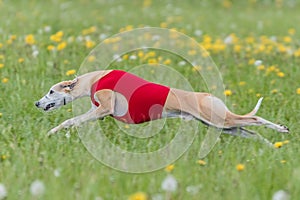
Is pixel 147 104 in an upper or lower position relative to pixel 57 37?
lower

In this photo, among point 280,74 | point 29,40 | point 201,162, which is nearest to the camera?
point 201,162

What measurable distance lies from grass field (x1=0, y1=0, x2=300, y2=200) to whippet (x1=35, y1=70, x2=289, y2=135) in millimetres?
164

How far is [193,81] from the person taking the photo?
18.8 ft

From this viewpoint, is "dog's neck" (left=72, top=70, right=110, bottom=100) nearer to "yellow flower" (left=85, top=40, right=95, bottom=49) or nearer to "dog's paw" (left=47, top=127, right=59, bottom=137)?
"dog's paw" (left=47, top=127, right=59, bottom=137)

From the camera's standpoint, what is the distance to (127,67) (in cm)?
589

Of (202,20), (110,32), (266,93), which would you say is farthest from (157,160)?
(202,20)

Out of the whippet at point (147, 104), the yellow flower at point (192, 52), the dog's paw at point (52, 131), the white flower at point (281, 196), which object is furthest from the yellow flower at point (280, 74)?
the white flower at point (281, 196)

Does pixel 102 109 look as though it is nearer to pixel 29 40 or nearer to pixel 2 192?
pixel 2 192

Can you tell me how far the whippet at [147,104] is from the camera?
391 centimetres

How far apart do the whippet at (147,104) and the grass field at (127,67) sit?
16 cm

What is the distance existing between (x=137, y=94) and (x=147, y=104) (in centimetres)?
8

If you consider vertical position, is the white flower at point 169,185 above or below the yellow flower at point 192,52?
below

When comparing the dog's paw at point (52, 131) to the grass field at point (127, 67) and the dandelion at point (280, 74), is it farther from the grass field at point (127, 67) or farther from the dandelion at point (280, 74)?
the dandelion at point (280, 74)

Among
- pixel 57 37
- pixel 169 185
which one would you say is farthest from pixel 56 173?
pixel 57 37
